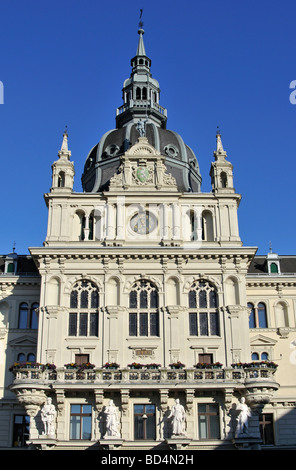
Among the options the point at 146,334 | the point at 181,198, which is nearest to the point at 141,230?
the point at 181,198

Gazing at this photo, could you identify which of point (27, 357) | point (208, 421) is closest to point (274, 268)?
point (208, 421)

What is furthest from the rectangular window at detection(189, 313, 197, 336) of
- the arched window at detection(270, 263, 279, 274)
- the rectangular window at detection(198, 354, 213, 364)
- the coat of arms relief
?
the arched window at detection(270, 263, 279, 274)

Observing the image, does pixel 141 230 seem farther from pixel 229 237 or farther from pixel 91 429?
pixel 91 429

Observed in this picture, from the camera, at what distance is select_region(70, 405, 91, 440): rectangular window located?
44.3 meters

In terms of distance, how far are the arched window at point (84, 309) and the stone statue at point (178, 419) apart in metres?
8.64

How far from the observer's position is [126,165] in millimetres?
53625

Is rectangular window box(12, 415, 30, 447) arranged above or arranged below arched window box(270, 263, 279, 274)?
below

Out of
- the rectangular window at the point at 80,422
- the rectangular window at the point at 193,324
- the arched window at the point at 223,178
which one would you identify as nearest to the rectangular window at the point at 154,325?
the rectangular window at the point at 193,324

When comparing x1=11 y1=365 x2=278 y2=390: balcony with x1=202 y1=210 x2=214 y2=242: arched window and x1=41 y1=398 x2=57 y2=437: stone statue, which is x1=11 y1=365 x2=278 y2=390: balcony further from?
x1=202 y1=210 x2=214 y2=242: arched window

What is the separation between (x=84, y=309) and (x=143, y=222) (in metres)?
8.80

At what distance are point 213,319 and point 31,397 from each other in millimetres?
14906

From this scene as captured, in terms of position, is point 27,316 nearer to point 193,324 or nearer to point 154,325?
point 154,325

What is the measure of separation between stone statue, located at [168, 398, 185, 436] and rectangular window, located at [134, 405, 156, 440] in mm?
1637

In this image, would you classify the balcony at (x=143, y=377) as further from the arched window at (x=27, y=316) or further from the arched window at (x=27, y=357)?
the arched window at (x=27, y=316)
